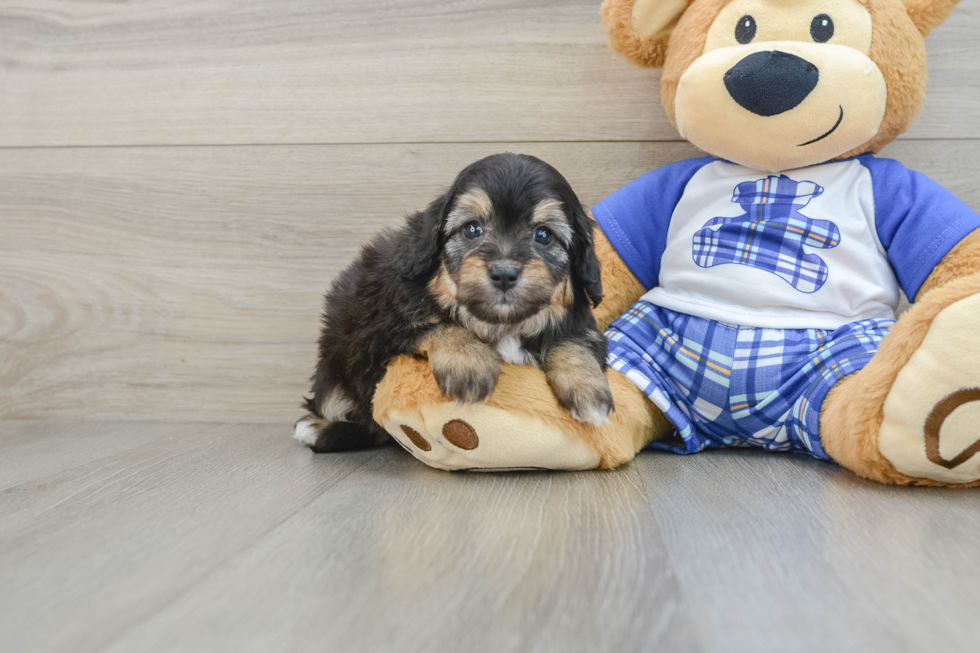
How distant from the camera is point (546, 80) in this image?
7.55 ft

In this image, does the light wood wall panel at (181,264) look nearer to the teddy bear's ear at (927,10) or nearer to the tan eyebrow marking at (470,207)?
the tan eyebrow marking at (470,207)

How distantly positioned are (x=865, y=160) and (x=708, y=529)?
4.01ft

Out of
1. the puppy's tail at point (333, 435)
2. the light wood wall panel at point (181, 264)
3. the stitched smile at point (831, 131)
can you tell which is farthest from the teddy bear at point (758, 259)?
the light wood wall panel at point (181, 264)

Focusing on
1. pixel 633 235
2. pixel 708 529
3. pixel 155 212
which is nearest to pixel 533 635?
pixel 708 529

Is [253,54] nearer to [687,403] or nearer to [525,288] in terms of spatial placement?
[525,288]

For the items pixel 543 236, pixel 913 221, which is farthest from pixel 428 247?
pixel 913 221

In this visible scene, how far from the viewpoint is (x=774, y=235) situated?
1.81 meters

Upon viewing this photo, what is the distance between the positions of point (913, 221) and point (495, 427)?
45.6 inches

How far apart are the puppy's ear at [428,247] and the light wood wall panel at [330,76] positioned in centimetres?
80

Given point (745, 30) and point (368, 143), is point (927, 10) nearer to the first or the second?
point (745, 30)

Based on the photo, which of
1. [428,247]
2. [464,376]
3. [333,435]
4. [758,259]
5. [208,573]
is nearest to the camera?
[208,573]

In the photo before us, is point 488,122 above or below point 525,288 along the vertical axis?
above

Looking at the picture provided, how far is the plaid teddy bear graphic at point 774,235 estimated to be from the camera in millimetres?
1780

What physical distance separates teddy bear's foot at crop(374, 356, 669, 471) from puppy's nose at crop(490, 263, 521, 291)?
253mm
